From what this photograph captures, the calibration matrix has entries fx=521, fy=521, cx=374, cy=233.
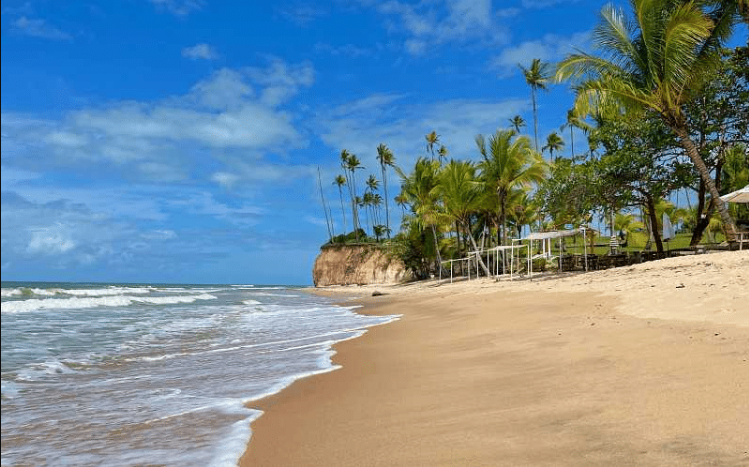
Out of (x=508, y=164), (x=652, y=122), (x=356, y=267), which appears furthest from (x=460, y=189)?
(x=356, y=267)

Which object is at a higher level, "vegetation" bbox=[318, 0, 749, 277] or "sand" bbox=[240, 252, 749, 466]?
"vegetation" bbox=[318, 0, 749, 277]

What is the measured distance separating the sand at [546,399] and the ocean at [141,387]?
17.1 inches

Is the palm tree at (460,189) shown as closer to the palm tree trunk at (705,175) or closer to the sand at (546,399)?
the palm tree trunk at (705,175)

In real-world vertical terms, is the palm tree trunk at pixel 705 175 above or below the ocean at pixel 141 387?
above

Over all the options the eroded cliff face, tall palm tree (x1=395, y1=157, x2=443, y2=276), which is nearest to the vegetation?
tall palm tree (x1=395, y1=157, x2=443, y2=276)

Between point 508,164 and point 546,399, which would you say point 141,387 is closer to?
point 546,399

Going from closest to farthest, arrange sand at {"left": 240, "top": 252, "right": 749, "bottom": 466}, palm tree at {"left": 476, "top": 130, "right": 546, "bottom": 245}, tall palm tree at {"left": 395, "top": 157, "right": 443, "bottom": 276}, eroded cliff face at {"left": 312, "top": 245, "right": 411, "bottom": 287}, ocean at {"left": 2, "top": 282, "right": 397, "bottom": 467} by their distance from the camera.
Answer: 1. sand at {"left": 240, "top": 252, "right": 749, "bottom": 466}
2. ocean at {"left": 2, "top": 282, "right": 397, "bottom": 467}
3. palm tree at {"left": 476, "top": 130, "right": 546, "bottom": 245}
4. tall palm tree at {"left": 395, "top": 157, "right": 443, "bottom": 276}
5. eroded cliff face at {"left": 312, "top": 245, "right": 411, "bottom": 287}

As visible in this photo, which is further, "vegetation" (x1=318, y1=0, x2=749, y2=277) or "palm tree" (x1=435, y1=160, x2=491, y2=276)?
"palm tree" (x1=435, y1=160, x2=491, y2=276)

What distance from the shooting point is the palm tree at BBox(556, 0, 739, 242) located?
52.7 ft

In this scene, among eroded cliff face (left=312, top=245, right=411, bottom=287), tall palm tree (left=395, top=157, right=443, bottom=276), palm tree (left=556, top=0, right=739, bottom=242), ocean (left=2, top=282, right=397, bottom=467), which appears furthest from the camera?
eroded cliff face (left=312, top=245, right=411, bottom=287)

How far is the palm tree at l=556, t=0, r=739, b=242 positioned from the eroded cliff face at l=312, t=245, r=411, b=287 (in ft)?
120

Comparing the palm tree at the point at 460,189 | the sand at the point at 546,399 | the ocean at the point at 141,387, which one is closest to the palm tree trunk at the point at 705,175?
the sand at the point at 546,399

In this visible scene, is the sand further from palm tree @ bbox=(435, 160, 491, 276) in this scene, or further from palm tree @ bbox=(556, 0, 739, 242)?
palm tree @ bbox=(435, 160, 491, 276)

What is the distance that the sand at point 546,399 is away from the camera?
295 cm
